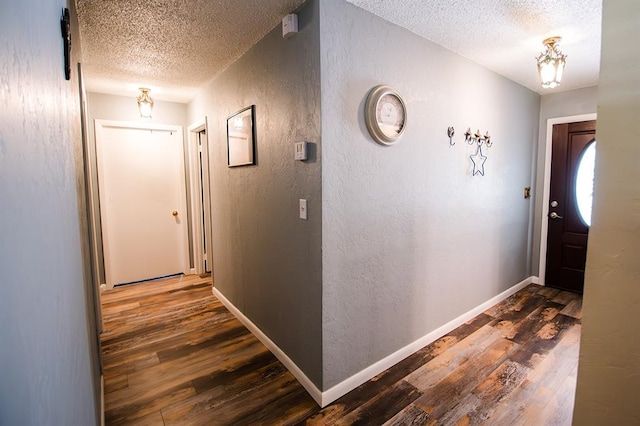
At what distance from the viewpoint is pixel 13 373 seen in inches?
13.3

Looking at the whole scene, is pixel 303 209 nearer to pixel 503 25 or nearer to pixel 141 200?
pixel 503 25

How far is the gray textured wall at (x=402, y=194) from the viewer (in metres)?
1.82

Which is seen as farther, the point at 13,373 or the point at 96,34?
the point at 96,34

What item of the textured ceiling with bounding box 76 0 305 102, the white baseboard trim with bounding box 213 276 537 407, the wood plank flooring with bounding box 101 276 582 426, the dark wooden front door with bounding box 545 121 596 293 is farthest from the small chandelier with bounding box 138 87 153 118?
the dark wooden front door with bounding box 545 121 596 293

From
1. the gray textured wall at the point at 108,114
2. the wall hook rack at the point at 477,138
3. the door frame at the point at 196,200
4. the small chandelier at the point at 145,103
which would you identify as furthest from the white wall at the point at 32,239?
the door frame at the point at 196,200

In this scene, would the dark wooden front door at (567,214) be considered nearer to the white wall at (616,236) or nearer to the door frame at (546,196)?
the door frame at (546,196)

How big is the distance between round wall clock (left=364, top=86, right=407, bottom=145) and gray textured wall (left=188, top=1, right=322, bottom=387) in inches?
15.3

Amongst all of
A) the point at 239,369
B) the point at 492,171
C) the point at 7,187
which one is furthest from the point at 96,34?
the point at 492,171

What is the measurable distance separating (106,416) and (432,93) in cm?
306

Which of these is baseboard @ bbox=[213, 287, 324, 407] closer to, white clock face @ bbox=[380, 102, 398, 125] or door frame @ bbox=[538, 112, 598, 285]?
white clock face @ bbox=[380, 102, 398, 125]

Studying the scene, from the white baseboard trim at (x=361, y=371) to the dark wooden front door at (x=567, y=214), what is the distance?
43.1 inches

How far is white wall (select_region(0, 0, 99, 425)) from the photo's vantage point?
0.36 meters

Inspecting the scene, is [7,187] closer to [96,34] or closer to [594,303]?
[594,303]

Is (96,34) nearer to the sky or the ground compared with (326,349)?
nearer to the sky
